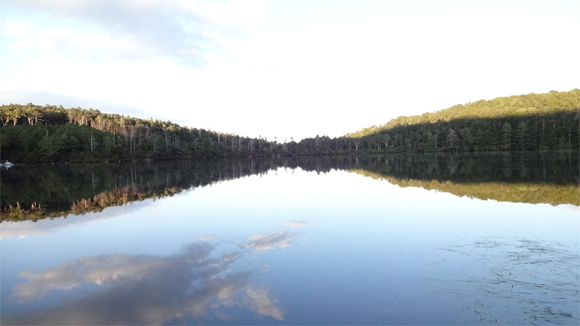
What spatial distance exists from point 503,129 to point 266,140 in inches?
→ 3489

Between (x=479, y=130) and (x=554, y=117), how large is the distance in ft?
81.0

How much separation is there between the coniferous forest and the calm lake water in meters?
70.2

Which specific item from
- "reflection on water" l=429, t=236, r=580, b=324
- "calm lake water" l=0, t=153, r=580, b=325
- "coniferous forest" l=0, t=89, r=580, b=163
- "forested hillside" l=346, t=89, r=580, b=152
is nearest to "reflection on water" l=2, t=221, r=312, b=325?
"calm lake water" l=0, t=153, r=580, b=325

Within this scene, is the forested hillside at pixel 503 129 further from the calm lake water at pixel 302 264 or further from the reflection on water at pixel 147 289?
the reflection on water at pixel 147 289

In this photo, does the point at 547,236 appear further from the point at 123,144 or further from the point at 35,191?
the point at 123,144

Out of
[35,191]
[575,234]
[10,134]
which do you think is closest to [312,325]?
[575,234]

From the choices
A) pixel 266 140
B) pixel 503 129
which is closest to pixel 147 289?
pixel 503 129

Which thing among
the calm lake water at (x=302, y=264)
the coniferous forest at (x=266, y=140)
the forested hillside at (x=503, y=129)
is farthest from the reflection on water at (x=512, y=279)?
the forested hillside at (x=503, y=129)

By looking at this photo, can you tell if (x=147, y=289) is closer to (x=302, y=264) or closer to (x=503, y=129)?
(x=302, y=264)

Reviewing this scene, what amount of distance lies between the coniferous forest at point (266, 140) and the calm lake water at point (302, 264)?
70.2 m

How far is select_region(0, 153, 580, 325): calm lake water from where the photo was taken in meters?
4.66

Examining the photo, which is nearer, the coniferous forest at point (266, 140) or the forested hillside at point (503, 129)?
the coniferous forest at point (266, 140)

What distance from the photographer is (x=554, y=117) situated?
9956cm

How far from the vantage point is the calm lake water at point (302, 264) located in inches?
183
